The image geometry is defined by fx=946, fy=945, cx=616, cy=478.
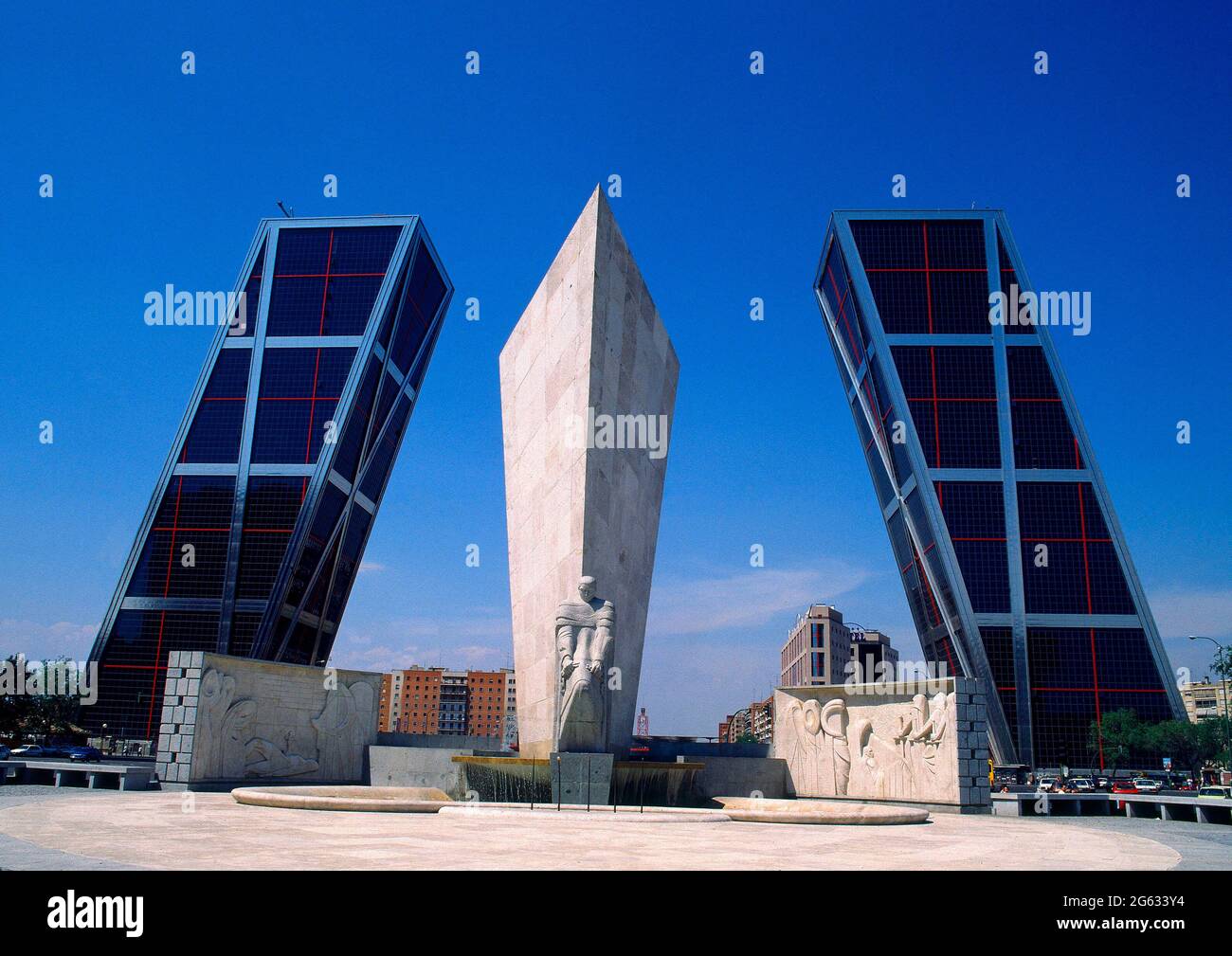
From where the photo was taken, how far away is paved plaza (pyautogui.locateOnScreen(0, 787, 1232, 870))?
7.68 m

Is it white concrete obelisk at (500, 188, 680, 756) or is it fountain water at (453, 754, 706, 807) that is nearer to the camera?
fountain water at (453, 754, 706, 807)

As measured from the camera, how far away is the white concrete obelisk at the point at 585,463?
63.2 feet

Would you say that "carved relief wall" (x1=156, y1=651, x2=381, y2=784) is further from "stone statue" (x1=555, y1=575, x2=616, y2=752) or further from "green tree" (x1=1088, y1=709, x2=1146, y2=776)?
"green tree" (x1=1088, y1=709, x2=1146, y2=776)

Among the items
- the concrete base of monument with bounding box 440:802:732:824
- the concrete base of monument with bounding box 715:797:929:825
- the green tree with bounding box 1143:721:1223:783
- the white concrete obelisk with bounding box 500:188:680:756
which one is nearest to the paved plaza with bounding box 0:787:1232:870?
the concrete base of monument with bounding box 440:802:732:824

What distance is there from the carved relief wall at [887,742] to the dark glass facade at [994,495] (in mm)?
34151

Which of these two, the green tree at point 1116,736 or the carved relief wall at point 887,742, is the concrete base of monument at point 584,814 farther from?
the green tree at point 1116,736

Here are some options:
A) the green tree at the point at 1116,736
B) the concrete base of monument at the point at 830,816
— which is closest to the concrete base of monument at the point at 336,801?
the concrete base of monument at the point at 830,816

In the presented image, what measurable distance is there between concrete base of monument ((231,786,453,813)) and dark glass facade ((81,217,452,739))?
4068 cm

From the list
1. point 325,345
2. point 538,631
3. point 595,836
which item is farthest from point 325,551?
point 595,836

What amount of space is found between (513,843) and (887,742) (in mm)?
12259
